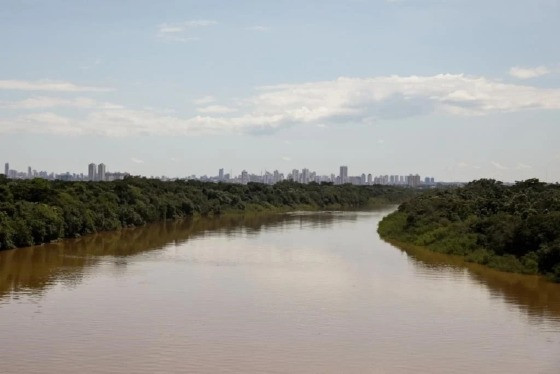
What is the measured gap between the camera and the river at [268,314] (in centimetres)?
1415

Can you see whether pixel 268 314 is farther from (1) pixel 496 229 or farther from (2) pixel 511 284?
(1) pixel 496 229

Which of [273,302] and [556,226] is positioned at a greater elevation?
[556,226]

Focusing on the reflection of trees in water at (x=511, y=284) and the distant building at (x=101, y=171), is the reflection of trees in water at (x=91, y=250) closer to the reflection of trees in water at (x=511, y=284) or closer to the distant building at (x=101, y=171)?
the reflection of trees in water at (x=511, y=284)

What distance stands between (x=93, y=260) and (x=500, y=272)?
616 inches

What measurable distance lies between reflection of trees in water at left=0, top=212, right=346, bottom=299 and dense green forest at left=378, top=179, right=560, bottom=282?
1047 cm

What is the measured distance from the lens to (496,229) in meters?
28.9

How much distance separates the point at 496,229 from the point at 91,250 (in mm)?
17528

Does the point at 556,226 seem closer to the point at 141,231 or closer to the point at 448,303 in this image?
the point at 448,303

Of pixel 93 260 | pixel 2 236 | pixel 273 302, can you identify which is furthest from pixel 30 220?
pixel 273 302

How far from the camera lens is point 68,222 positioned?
1432 inches

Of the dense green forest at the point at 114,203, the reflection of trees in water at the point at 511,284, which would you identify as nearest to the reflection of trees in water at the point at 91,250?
the dense green forest at the point at 114,203

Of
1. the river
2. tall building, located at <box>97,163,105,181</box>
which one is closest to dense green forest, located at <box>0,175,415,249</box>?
the river

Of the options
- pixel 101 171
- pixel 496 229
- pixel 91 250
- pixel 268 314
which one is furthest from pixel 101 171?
pixel 268 314

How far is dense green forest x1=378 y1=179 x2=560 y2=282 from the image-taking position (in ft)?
83.1
